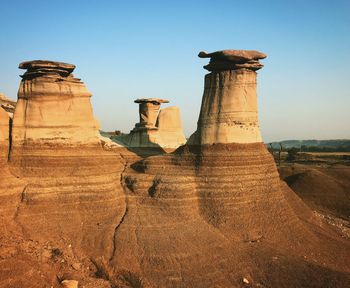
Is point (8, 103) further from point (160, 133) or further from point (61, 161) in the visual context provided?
point (160, 133)

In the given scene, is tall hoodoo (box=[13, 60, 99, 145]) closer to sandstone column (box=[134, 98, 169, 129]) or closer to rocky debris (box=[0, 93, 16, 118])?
rocky debris (box=[0, 93, 16, 118])

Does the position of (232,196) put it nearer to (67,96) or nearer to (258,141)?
(258,141)

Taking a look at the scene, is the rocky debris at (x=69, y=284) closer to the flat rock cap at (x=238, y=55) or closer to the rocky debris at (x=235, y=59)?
the rocky debris at (x=235, y=59)

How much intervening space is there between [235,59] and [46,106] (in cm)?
867

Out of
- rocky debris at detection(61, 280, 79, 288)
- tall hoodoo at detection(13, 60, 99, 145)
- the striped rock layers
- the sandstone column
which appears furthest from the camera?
the sandstone column

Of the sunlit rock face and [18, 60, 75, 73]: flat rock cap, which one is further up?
[18, 60, 75, 73]: flat rock cap

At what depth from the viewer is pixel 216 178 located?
15.4 m

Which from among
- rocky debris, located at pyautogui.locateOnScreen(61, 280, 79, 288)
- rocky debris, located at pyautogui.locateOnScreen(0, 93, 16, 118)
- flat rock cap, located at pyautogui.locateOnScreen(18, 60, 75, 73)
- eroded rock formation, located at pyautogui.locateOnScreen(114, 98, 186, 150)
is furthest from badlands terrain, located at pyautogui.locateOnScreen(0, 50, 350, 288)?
eroded rock formation, located at pyautogui.locateOnScreen(114, 98, 186, 150)

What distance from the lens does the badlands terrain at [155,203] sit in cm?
1202

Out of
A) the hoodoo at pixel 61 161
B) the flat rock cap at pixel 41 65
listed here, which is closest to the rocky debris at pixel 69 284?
the hoodoo at pixel 61 161

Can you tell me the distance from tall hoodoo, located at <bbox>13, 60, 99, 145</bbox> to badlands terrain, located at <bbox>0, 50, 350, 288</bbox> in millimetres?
44

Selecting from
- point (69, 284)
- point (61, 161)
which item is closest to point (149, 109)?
point (61, 161)

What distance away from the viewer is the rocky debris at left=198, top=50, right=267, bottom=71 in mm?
15688

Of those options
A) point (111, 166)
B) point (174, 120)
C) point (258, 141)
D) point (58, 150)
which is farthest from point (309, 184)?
point (58, 150)
